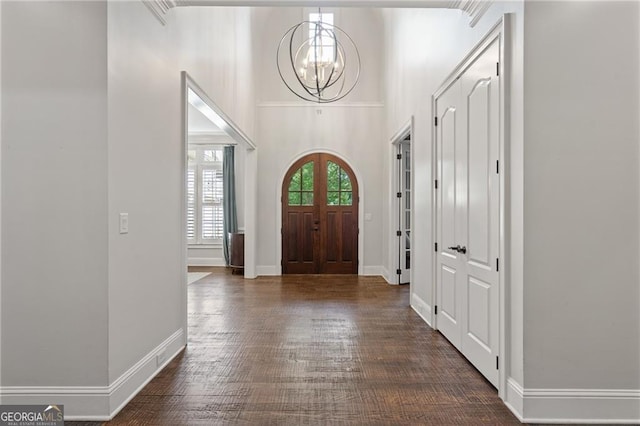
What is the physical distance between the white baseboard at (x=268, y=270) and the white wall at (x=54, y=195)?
543cm

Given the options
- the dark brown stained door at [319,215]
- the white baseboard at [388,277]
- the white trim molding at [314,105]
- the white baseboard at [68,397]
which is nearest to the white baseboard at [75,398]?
the white baseboard at [68,397]

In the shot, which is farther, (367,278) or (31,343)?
(367,278)

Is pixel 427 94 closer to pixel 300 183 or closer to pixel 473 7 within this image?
pixel 473 7

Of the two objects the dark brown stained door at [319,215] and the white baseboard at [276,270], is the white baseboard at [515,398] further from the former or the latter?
the dark brown stained door at [319,215]

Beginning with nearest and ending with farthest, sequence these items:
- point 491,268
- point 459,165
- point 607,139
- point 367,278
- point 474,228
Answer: point 607,139 → point 491,268 → point 474,228 → point 459,165 → point 367,278

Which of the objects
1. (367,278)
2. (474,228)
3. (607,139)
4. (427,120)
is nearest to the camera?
(607,139)

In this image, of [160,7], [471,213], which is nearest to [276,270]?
[471,213]

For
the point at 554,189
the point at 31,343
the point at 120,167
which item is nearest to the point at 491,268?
the point at 554,189

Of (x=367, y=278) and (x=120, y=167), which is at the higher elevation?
(x=120, y=167)

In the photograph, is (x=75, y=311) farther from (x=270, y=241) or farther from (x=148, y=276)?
(x=270, y=241)

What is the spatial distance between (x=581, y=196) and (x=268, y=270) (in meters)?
6.14

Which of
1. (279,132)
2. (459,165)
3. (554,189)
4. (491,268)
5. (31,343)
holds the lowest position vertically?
(31,343)

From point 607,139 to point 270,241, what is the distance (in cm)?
617

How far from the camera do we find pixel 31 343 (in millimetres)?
2348
